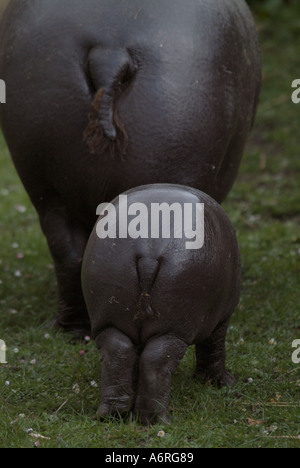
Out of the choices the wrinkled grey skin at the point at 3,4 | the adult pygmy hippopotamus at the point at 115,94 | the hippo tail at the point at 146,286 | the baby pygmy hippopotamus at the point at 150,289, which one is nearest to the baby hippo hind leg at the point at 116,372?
the baby pygmy hippopotamus at the point at 150,289

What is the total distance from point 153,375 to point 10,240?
3493mm

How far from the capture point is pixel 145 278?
3.11 meters

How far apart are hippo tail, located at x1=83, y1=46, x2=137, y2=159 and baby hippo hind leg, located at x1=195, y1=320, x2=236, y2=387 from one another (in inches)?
38.8

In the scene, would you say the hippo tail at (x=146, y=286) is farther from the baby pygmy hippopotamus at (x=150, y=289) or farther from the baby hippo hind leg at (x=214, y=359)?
the baby hippo hind leg at (x=214, y=359)

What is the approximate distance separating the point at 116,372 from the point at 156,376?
6.7 inches

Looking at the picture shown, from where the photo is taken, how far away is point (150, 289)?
313 centimetres

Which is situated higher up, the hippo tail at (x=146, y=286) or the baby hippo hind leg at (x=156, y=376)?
the hippo tail at (x=146, y=286)

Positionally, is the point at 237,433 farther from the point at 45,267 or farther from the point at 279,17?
the point at 279,17

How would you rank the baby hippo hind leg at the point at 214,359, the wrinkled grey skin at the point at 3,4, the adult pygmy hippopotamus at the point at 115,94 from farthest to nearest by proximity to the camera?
the wrinkled grey skin at the point at 3,4 → the adult pygmy hippopotamus at the point at 115,94 → the baby hippo hind leg at the point at 214,359

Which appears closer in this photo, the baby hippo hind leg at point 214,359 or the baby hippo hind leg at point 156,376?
the baby hippo hind leg at point 156,376

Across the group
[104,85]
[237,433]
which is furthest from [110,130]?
[237,433]

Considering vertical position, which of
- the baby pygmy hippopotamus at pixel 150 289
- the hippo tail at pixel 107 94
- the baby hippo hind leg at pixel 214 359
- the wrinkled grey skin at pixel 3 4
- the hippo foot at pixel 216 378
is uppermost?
the wrinkled grey skin at pixel 3 4

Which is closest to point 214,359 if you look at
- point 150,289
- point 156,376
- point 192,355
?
point 192,355

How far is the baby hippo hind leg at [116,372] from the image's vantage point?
10.4 feet
